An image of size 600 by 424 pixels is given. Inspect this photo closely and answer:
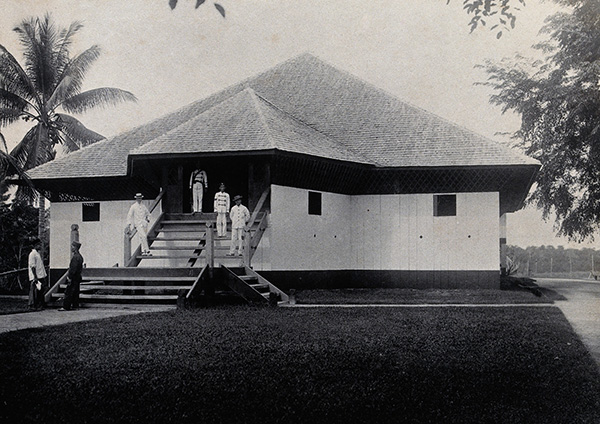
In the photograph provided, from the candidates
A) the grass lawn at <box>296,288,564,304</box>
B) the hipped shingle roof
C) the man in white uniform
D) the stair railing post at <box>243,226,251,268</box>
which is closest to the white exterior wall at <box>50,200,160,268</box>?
the hipped shingle roof

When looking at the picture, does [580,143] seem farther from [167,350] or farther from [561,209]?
[167,350]

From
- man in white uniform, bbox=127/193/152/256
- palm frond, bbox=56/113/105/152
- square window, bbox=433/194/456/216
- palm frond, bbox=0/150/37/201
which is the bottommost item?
man in white uniform, bbox=127/193/152/256

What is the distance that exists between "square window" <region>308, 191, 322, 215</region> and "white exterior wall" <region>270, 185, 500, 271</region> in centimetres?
15

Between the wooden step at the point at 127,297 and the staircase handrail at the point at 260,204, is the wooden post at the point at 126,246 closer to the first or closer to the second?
the wooden step at the point at 127,297

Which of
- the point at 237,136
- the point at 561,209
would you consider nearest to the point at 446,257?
the point at 561,209

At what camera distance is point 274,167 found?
17.9 m

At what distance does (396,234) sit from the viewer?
65.6ft

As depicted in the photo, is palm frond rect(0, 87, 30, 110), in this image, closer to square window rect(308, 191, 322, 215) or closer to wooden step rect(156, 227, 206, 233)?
wooden step rect(156, 227, 206, 233)

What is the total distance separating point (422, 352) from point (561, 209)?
13231 millimetres

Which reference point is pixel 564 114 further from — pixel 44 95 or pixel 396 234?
pixel 44 95

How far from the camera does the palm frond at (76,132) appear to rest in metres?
21.8

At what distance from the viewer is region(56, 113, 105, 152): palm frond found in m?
21.8

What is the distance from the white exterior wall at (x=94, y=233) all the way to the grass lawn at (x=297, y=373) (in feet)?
33.7

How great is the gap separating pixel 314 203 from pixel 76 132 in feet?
29.7
